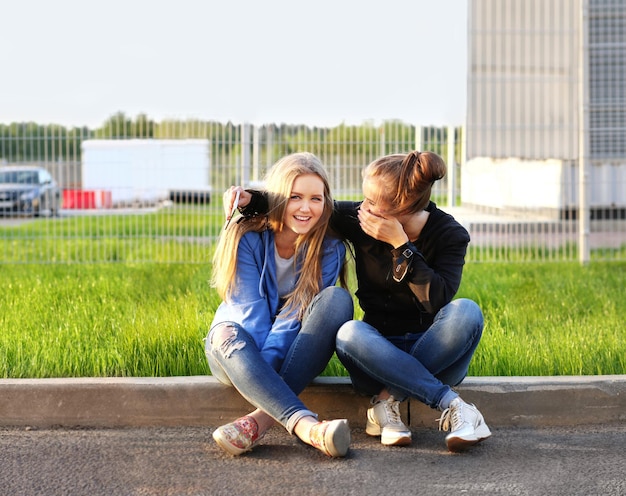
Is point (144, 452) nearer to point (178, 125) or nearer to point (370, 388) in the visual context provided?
point (370, 388)

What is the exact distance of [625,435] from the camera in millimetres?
4125

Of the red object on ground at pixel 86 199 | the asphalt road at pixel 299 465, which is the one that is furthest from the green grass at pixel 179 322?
the red object on ground at pixel 86 199

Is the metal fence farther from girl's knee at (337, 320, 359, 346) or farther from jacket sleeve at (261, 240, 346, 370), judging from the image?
girl's knee at (337, 320, 359, 346)

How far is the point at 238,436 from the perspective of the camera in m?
3.76

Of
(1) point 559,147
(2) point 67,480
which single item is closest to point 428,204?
(2) point 67,480

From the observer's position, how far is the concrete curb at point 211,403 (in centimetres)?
423

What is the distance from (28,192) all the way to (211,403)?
694cm

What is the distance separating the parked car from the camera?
32.5 ft

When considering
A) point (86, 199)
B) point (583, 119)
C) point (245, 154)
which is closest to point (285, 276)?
point (245, 154)

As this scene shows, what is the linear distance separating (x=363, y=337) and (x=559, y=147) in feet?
18.7

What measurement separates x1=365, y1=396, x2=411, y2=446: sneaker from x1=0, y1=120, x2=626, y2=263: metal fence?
4613 millimetres

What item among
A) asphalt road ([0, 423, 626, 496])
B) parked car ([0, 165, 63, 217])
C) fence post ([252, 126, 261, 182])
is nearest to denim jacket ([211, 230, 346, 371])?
asphalt road ([0, 423, 626, 496])

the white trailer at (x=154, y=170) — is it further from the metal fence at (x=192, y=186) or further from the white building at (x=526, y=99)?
the white building at (x=526, y=99)

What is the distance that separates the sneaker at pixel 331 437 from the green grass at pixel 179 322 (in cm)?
86
